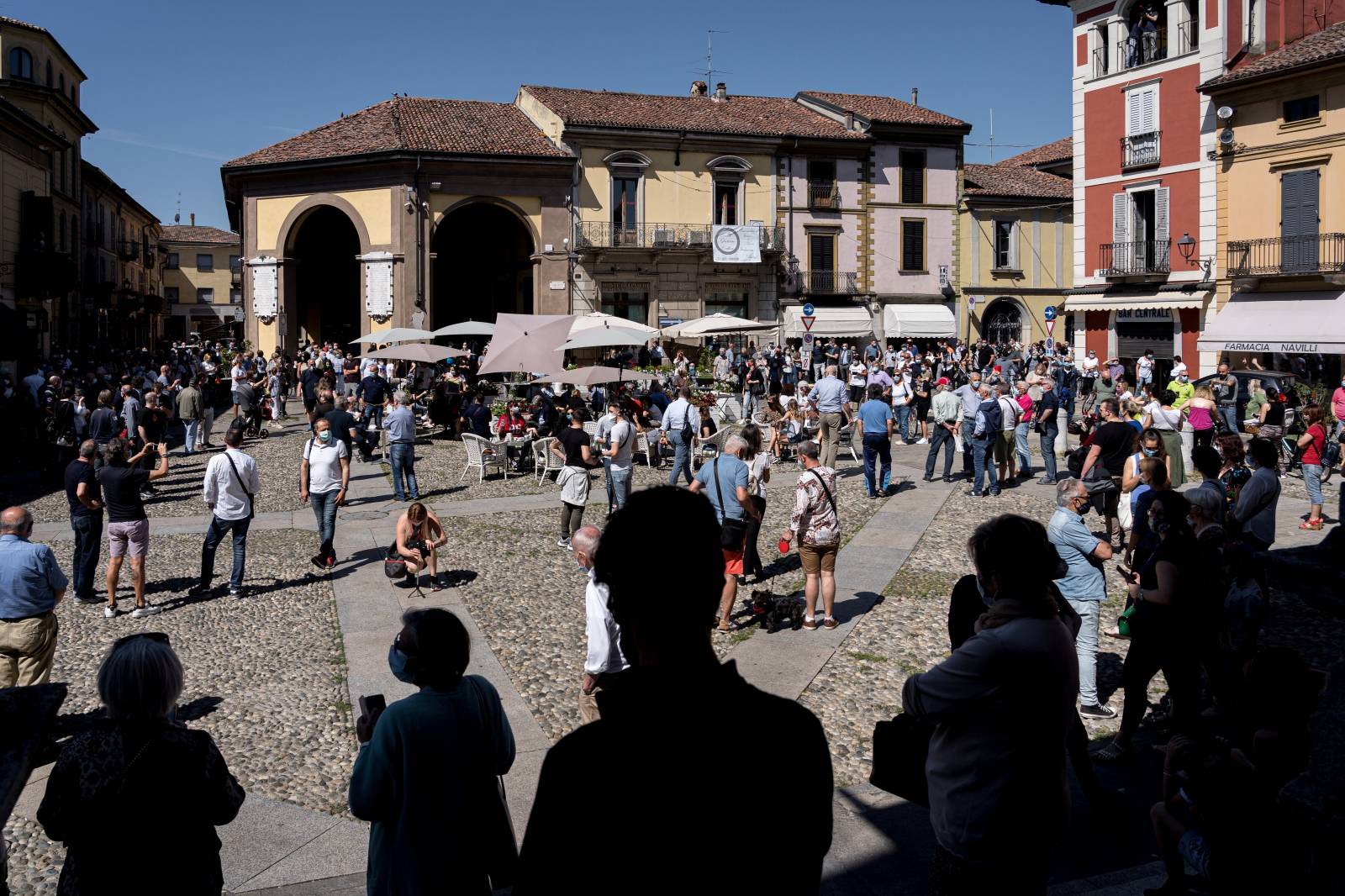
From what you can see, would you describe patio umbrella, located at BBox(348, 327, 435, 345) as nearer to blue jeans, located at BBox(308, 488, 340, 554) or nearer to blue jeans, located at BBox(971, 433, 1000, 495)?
blue jeans, located at BBox(308, 488, 340, 554)

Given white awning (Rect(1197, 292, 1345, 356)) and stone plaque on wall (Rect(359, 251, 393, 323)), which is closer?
white awning (Rect(1197, 292, 1345, 356))

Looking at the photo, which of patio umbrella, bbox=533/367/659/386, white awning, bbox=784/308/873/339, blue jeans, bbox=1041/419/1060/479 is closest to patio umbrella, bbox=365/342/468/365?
patio umbrella, bbox=533/367/659/386

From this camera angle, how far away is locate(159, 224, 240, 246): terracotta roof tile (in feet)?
249

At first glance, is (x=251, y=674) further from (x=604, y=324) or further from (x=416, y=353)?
(x=416, y=353)

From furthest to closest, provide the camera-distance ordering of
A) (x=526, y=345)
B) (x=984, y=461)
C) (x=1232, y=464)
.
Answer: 1. (x=526, y=345)
2. (x=984, y=461)
3. (x=1232, y=464)

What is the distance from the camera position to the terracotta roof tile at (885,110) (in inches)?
1553

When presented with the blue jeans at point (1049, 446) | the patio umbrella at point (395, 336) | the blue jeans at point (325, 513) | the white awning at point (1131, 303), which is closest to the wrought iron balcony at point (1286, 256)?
the white awning at point (1131, 303)

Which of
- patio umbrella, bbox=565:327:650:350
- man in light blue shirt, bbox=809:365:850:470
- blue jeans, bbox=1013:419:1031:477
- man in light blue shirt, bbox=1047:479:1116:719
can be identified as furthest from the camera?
patio umbrella, bbox=565:327:650:350

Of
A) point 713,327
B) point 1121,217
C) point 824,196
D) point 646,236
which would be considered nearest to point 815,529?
point 713,327

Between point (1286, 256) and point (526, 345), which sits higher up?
point (1286, 256)

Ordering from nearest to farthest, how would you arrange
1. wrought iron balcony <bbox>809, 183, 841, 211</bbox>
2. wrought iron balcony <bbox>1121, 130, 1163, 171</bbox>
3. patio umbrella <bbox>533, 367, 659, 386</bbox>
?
patio umbrella <bbox>533, 367, 659, 386</bbox> < wrought iron balcony <bbox>1121, 130, 1163, 171</bbox> < wrought iron balcony <bbox>809, 183, 841, 211</bbox>

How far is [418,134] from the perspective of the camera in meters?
34.6

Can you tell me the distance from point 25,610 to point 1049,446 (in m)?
12.6

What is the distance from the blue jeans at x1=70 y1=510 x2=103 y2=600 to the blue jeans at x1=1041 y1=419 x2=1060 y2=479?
11.6 meters
